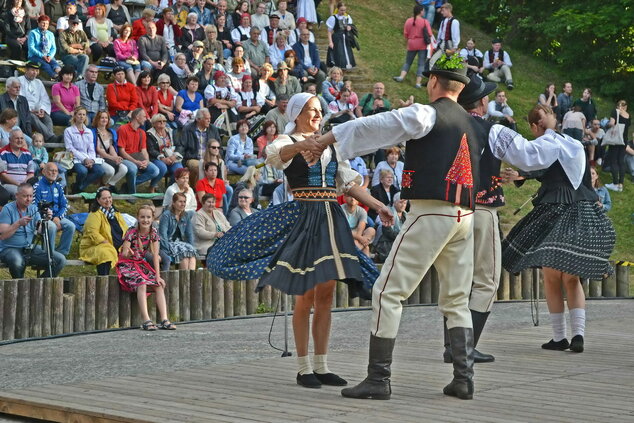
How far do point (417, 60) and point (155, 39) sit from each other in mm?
8078

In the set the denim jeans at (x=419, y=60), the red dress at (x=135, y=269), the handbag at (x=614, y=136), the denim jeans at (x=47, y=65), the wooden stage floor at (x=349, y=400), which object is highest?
the denim jeans at (x=419, y=60)

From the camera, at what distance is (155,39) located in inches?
595

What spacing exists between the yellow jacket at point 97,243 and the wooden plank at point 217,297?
939 mm

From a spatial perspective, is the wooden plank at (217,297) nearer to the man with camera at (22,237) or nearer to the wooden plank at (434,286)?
the man with camera at (22,237)

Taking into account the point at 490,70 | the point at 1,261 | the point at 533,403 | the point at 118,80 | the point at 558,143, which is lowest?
the point at 533,403

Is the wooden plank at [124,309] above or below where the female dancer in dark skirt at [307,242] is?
below

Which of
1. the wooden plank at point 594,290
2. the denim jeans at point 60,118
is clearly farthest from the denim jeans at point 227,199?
the wooden plank at point 594,290

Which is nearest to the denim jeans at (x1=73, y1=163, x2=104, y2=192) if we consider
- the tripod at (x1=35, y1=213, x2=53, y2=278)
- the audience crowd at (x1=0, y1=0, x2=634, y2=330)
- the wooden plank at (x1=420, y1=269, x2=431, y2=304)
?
the audience crowd at (x1=0, y1=0, x2=634, y2=330)

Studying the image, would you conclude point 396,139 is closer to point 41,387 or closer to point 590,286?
point 41,387

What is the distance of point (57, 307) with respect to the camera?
9.47m

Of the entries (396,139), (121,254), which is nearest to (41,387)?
(396,139)

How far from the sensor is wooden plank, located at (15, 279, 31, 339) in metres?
9.20

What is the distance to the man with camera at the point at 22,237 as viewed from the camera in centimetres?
1019

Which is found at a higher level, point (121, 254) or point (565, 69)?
point (565, 69)
